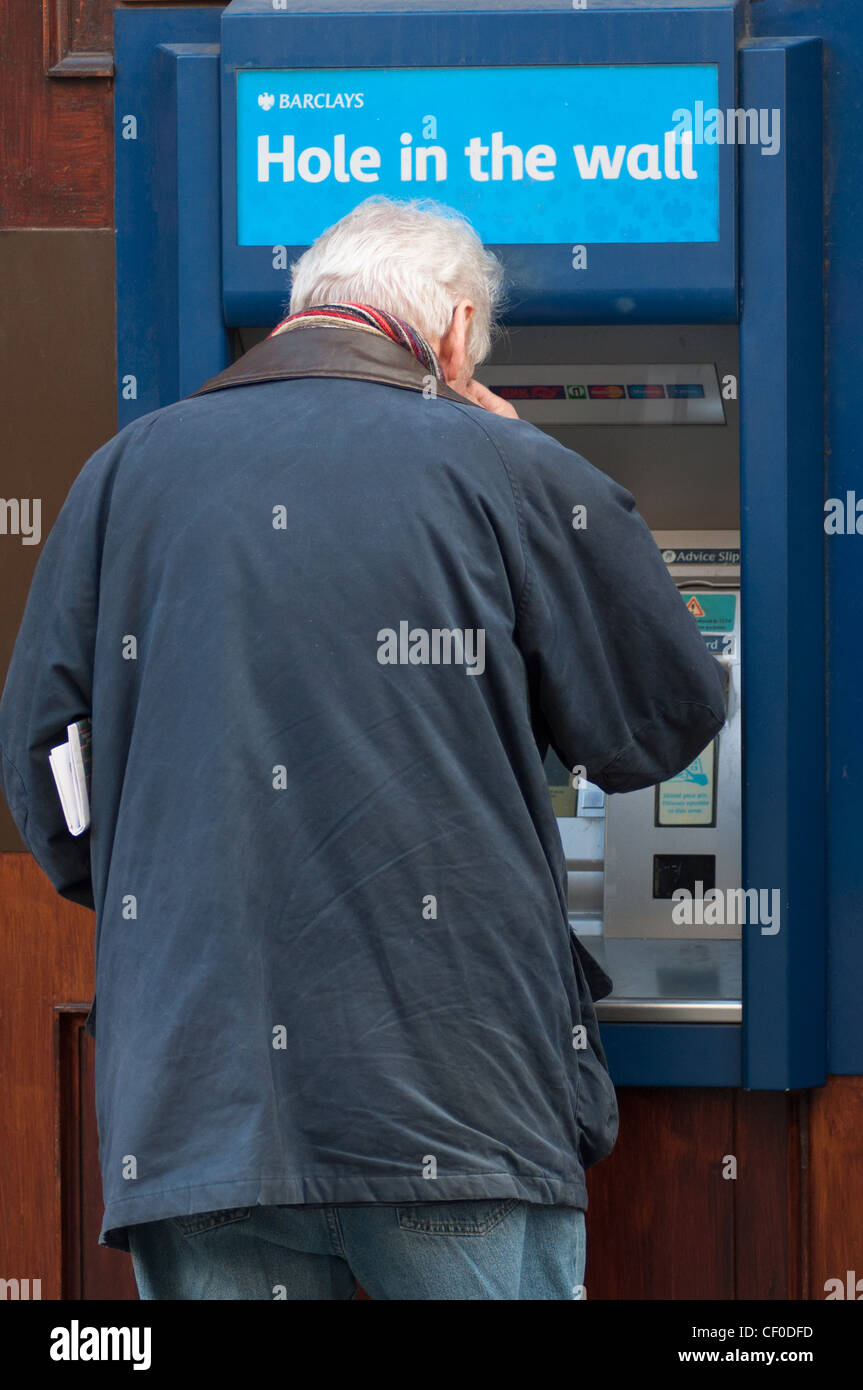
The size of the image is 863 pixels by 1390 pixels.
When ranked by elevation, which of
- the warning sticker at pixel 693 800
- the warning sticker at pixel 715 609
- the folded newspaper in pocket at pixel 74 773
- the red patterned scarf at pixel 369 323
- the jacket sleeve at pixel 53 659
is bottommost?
the warning sticker at pixel 693 800

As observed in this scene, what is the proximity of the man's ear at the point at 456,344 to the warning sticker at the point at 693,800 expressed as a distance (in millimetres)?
1085

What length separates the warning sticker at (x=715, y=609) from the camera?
2.54 m

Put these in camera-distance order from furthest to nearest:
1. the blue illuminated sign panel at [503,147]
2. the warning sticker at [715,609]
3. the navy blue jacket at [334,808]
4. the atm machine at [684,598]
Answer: the warning sticker at [715,609], the atm machine at [684,598], the blue illuminated sign panel at [503,147], the navy blue jacket at [334,808]

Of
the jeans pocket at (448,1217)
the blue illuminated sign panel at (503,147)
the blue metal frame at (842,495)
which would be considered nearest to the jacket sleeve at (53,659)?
the jeans pocket at (448,1217)

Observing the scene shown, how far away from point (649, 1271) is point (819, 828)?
2.36 ft

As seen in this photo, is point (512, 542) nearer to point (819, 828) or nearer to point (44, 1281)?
point (819, 828)

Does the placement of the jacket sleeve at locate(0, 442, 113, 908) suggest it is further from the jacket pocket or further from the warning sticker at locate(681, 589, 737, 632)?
the warning sticker at locate(681, 589, 737, 632)

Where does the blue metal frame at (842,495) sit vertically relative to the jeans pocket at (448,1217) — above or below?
above

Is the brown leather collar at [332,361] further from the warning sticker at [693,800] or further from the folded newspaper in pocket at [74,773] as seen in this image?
the warning sticker at [693,800]

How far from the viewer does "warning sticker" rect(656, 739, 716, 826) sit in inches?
98.0

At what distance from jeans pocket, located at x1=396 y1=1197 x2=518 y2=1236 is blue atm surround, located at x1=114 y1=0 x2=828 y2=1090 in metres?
0.66

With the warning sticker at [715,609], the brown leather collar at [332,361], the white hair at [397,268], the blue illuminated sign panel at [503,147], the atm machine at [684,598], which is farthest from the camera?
the warning sticker at [715,609]

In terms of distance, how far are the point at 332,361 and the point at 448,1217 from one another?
882mm

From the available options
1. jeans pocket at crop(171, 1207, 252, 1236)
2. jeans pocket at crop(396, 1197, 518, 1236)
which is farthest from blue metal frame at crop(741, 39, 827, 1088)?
jeans pocket at crop(171, 1207, 252, 1236)
